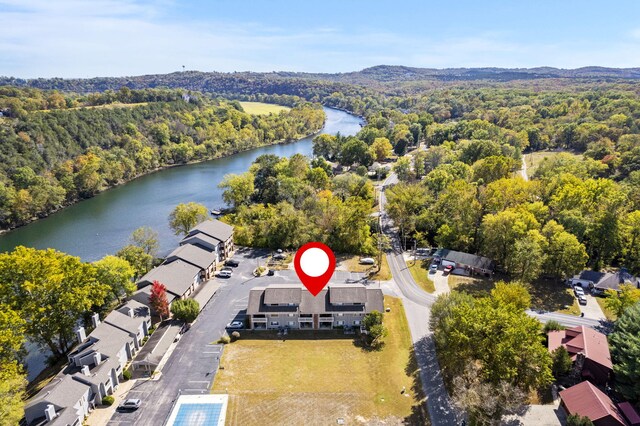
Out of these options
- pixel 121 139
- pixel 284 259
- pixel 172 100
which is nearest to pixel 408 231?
pixel 284 259

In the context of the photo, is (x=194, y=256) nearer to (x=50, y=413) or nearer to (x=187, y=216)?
(x=187, y=216)

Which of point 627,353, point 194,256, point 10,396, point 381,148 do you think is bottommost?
point 194,256

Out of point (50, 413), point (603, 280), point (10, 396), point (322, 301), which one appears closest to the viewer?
point (10, 396)

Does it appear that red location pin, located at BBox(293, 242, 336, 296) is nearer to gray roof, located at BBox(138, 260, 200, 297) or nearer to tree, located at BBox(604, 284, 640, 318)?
gray roof, located at BBox(138, 260, 200, 297)

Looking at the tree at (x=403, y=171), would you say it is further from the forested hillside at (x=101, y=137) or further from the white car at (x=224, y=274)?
the forested hillside at (x=101, y=137)

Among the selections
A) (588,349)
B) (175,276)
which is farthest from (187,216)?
(588,349)
